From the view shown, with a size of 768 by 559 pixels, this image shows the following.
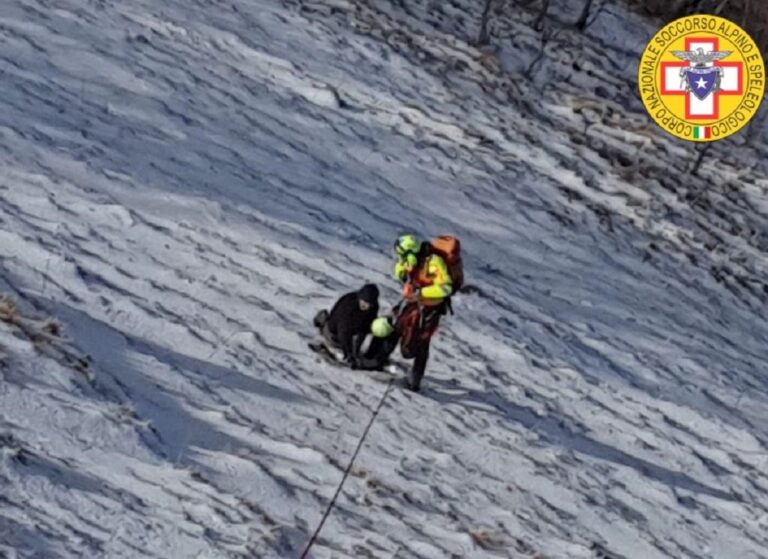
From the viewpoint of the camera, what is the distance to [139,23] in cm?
1727

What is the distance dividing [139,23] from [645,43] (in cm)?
1074

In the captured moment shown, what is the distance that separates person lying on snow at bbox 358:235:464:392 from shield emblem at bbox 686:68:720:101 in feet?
43.4

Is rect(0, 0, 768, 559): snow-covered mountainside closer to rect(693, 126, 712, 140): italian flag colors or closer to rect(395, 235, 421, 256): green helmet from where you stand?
rect(693, 126, 712, 140): italian flag colors

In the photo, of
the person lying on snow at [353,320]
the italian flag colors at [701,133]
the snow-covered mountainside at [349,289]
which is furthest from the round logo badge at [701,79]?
the person lying on snow at [353,320]

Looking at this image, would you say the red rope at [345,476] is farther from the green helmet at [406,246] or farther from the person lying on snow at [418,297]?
the green helmet at [406,246]

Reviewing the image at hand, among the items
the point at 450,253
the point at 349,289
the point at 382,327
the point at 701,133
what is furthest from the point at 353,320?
the point at 701,133

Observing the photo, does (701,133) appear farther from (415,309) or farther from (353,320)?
(353,320)

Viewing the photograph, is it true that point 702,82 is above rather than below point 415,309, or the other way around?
above

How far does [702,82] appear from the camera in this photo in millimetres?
22625

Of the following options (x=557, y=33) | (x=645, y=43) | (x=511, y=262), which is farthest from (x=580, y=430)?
(x=645, y=43)

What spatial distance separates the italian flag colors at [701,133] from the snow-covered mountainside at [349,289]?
34 cm

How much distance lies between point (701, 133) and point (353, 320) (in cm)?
1245

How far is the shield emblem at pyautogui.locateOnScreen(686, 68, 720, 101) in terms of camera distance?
2253cm

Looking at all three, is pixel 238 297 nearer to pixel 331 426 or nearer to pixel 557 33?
pixel 331 426
